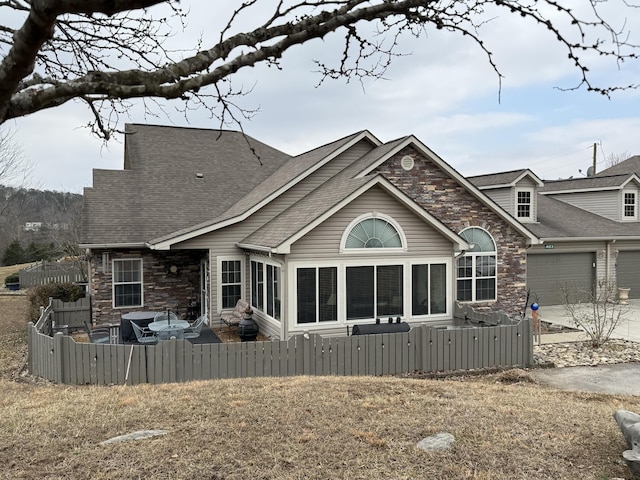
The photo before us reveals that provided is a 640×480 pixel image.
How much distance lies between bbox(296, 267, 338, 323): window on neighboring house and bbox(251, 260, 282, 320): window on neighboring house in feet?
1.95

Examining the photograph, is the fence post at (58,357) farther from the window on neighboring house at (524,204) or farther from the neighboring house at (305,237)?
the window on neighboring house at (524,204)

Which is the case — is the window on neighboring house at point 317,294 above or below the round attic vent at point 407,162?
below

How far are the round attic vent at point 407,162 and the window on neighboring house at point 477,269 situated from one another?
278cm

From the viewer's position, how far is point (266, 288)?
46.9 ft

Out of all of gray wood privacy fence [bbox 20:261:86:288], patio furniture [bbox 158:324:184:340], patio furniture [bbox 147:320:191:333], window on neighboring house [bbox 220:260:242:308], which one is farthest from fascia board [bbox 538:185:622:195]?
gray wood privacy fence [bbox 20:261:86:288]

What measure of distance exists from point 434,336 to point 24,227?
6163 cm

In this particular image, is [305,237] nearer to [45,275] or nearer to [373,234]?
[373,234]

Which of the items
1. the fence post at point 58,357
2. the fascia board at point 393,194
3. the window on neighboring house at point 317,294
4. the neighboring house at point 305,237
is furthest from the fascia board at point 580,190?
the fence post at point 58,357

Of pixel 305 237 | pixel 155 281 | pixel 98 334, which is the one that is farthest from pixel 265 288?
pixel 98 334

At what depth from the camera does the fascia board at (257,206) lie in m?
14.6

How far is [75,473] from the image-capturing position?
5.10 m

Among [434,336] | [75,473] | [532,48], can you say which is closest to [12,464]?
[75,473]

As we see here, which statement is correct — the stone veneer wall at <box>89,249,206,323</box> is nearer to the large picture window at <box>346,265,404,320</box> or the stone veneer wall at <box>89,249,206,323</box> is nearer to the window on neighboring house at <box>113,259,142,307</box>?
the window on neighboring house at <box>113,259,142,307</box>

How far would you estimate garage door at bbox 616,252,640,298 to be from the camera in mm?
22344
